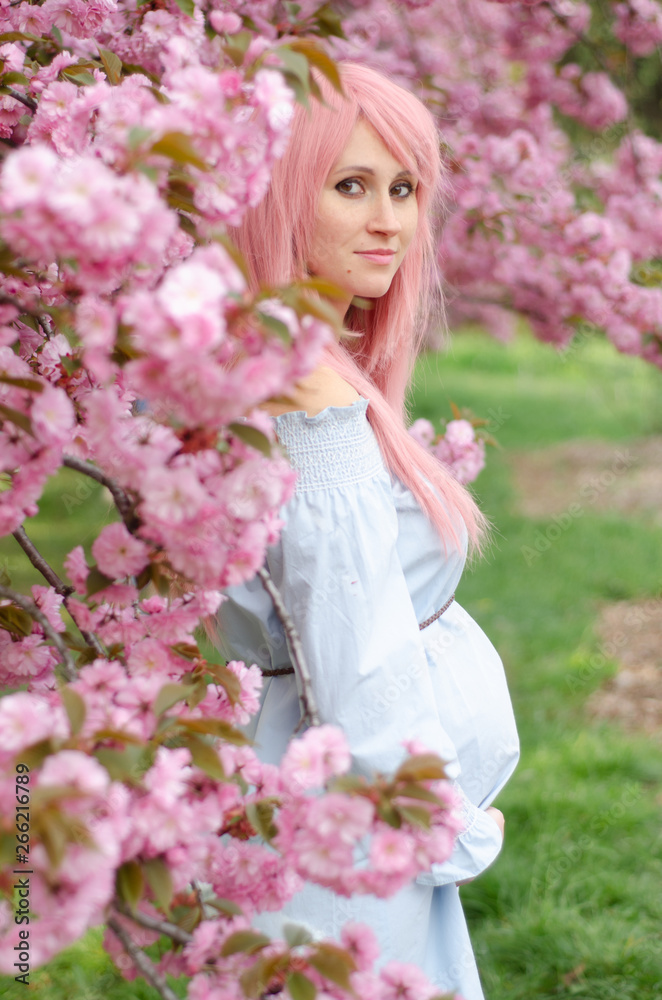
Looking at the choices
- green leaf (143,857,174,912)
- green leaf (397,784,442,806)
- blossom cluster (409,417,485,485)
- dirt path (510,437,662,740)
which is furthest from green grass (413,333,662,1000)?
green leaf (143,857,174,912)

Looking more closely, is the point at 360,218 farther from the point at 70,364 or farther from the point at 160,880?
the point at 160,880

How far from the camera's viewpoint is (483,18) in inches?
194

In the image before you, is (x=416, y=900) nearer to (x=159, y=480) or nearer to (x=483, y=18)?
(x=159, y=480)

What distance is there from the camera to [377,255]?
1431 millimetres

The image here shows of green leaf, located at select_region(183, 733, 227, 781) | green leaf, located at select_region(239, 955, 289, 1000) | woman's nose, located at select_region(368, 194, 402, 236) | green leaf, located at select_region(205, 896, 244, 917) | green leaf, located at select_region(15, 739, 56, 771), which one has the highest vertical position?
woman's nose, located at select_region(368, 194, 402, 236)

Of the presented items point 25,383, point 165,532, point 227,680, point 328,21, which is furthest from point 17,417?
point 328,21

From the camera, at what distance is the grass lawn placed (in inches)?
89.0

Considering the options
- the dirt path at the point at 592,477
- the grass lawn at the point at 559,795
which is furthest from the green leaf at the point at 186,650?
the dirt path at the point at 592,477

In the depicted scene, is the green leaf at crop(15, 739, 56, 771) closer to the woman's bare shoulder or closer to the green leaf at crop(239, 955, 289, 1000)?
the green leaf at crop(239, 955, 289, 1000)

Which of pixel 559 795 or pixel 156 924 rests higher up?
pixel 156 924

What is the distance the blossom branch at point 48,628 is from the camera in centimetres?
97

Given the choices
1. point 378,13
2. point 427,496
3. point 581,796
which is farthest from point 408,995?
point 378,13

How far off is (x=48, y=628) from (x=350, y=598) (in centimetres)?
41

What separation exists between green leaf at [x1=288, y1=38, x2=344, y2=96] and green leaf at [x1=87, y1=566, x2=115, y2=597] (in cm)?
57
